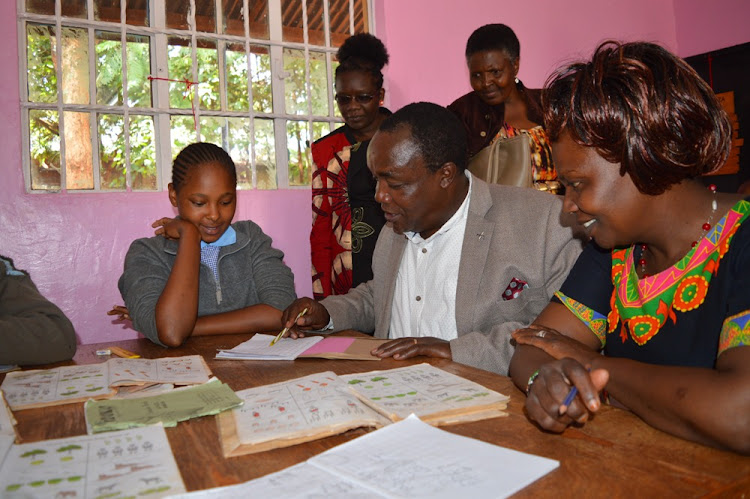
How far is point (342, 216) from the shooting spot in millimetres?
3271

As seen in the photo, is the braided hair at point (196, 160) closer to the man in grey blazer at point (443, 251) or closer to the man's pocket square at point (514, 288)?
the man in grey blazer at point (443, 251)

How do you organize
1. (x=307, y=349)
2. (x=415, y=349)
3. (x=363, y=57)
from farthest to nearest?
(x=363, y=57), (x=307, y=349), (x=415, y=349)

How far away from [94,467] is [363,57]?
2685 millimetres

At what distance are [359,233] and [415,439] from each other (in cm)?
211

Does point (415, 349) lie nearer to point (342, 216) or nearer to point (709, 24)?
point (342, 216)

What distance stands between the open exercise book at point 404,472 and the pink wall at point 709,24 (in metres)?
5.49

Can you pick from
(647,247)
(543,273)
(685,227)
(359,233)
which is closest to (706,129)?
(685,227)

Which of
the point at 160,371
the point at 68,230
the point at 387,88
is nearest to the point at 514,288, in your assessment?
the point at 160,371

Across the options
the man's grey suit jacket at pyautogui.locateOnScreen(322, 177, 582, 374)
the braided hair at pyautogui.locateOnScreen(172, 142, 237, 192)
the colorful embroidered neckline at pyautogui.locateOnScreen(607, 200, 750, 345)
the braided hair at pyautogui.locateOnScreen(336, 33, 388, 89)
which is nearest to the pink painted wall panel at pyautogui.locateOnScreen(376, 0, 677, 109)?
the braided hair at pyautogui.locateOnScreen(336, 33, 388, 89)

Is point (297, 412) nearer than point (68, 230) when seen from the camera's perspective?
Yes

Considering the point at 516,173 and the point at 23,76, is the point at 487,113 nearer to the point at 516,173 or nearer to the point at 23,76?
the point at 516,173

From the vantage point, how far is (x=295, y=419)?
3.68 ft

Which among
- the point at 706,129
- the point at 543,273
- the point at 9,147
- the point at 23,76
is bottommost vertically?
the point at 543,273

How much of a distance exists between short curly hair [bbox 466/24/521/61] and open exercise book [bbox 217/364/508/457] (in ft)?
7.26
